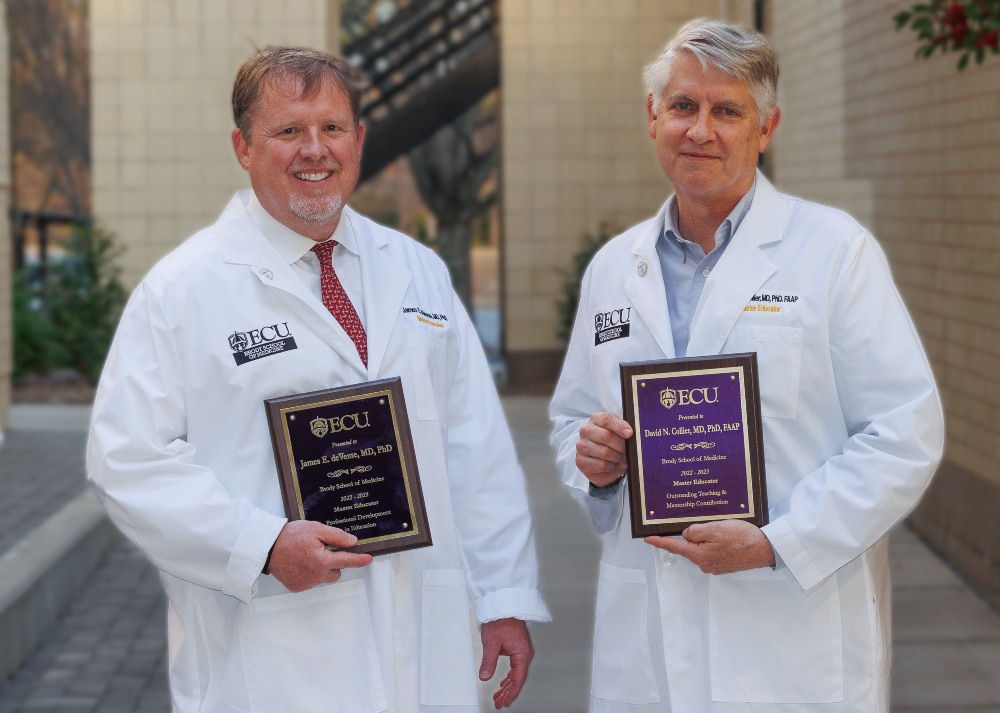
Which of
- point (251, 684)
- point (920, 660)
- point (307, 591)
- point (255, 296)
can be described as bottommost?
point (920, 660)

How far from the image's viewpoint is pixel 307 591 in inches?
123

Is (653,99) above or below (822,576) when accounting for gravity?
above

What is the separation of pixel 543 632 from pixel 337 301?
3793 millimetres

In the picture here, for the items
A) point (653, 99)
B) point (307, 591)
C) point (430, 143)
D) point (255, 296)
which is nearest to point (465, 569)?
point (307, 591)

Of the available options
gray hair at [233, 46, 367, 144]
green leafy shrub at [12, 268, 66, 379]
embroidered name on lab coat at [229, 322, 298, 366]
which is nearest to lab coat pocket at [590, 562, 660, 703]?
embroidered name on lab coat at [229, 322, 298, 366]

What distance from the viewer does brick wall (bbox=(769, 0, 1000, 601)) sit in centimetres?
739

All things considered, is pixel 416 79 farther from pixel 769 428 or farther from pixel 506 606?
pixel 769 428

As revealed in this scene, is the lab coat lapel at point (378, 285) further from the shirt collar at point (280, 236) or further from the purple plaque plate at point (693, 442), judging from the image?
the purple plaque plate at point (693, 442)

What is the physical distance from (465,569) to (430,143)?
20.1 metres

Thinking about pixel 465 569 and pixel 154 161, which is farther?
pixel 154 161

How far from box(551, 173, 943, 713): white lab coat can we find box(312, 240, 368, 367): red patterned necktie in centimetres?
59

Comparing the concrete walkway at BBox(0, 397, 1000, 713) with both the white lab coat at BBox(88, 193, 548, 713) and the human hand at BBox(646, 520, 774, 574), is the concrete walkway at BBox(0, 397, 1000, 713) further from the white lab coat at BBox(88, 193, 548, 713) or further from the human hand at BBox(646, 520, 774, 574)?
the human hand at BBox(646, 520, 774, 574)

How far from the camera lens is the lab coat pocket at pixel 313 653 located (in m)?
3.10

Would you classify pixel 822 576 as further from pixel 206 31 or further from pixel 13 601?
pixel 206 31
